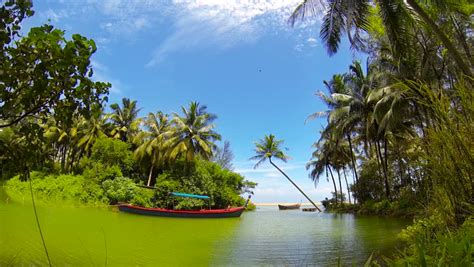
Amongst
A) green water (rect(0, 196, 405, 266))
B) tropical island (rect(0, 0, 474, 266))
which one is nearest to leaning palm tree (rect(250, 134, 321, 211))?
tropical island (rect(0, 0, 474, 266))

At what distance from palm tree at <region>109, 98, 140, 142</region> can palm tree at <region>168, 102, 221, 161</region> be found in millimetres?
6569

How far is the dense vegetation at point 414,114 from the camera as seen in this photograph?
2861mm

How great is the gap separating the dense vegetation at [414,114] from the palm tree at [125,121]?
1601 cm

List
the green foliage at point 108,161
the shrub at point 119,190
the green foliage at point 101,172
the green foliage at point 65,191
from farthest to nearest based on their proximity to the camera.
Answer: the green foliage at point 108,161 → the green foliage at point 101,172 → the green foliage at point 65,191 → the shrub at point 119,190

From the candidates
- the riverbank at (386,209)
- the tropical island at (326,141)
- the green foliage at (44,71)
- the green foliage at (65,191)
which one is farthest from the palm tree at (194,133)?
the green foliage at (44,71)

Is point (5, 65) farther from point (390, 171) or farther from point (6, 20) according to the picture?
point (390, 171)

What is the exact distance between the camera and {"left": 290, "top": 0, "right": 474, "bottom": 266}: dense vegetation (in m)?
2.86

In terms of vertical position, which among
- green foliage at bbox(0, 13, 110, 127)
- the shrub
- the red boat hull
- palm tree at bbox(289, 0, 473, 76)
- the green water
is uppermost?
palm tree at bbox(289, 0, 473, 76)

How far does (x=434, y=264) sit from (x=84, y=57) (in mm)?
2687

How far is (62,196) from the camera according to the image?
23781 millimetres

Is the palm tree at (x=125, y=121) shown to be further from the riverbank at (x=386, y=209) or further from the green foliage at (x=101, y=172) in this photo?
the riverbank at (x=386, y=209)

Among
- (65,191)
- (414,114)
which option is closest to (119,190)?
(65,191)

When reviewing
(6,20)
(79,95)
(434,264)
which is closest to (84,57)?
(79,95)

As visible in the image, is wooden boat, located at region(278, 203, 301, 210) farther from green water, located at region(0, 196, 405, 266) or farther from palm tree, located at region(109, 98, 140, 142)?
green water, located at region(0, 196, 405, 266)
